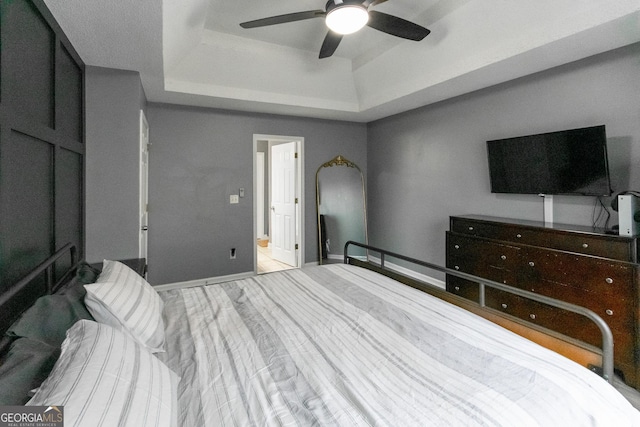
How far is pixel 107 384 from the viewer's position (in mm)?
796

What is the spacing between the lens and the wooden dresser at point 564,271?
2055 mm

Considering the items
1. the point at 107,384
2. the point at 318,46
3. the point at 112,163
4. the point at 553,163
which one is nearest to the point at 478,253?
the point at 553,163

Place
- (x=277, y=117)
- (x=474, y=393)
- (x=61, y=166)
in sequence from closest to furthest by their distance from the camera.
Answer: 1. (x=474, y=393)
2. (x=61, y=166)
3. (x=277, y=117)

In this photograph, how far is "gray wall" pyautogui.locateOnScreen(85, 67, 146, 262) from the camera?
2643 millimetres

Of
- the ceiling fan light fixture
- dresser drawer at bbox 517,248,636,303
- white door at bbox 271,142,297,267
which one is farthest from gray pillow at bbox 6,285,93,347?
white door at bbox 271,142,297,267

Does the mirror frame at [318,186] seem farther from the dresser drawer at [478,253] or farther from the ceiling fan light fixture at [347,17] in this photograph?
the ceiling fan light fixture at [347,17]

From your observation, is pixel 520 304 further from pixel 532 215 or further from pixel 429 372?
pixel 429 372

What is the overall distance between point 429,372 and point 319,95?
3.72 meters

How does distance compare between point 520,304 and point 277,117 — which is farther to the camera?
point 277,117

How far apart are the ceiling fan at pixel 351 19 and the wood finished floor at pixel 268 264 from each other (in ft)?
11.5

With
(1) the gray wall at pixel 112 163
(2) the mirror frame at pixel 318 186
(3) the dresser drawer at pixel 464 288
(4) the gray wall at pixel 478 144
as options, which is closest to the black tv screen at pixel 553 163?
(4) the gray wall at pixel 478 144

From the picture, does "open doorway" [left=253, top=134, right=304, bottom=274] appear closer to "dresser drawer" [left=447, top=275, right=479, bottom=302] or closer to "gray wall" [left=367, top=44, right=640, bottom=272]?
"gray wall" [left=367, top=44, right=640, bottom=272]

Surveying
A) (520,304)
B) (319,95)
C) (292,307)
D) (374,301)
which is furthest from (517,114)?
(292,307)

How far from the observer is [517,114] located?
3.17 meters
